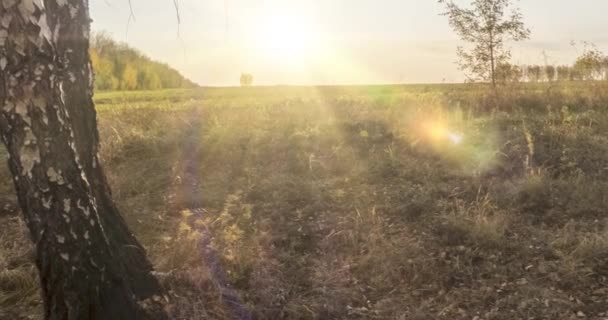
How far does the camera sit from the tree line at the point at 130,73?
38366mm

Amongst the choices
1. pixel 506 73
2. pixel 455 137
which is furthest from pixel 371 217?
pixel 506 73

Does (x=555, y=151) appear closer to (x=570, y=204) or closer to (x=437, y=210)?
(x=570, y=204)

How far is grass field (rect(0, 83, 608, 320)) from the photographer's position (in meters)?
3.68

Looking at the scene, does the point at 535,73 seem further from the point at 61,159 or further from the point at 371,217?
the point at 61,159

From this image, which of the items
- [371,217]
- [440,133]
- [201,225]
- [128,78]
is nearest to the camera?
[371,217]

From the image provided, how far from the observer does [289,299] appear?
3.69 meters

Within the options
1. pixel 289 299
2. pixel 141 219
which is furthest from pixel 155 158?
pixel 289 299

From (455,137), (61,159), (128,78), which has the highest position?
(128,78)

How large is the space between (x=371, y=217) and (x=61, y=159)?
2.93 m

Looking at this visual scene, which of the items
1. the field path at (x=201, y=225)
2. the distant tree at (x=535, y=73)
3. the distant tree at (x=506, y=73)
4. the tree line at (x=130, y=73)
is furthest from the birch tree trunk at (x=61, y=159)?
the tree line at (x=130, y=73)

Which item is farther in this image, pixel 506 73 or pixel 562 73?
pixel 562 73

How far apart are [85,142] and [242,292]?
5.11 feet

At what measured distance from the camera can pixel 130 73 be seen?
40.8 meters

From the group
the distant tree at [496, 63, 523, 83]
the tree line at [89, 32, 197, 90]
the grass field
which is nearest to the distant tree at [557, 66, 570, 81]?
the distant tree at [496, 63, 523, 83]
